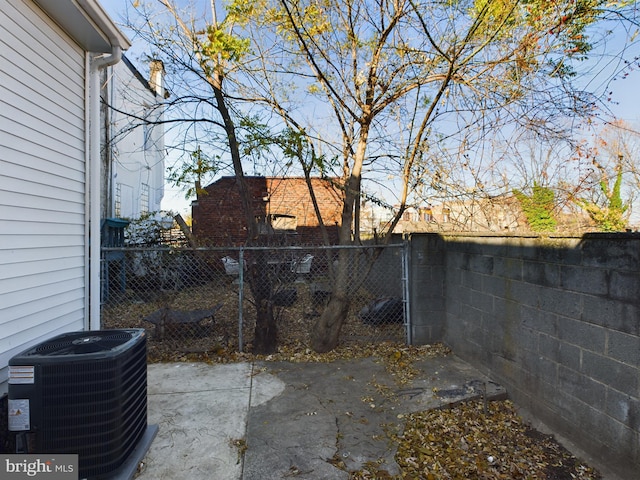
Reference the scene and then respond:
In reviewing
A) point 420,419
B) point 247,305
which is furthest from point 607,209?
point 247,305

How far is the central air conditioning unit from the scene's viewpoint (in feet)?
6.55

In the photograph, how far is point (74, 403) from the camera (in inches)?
80.7

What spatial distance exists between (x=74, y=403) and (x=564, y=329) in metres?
3.36

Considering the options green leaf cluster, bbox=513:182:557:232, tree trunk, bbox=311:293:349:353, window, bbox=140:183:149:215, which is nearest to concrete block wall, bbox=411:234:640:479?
tree trunk, bbox=311:293:349:353

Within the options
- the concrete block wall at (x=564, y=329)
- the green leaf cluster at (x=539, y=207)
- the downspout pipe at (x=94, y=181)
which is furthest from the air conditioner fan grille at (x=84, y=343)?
the green leaf cluster at (x=539, y=207)

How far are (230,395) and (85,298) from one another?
163 centimetres

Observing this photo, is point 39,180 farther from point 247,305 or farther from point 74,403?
point 247,305

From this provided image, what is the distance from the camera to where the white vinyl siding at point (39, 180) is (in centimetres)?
241

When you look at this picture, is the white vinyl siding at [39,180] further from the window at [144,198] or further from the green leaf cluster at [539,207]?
the window at [144,198]

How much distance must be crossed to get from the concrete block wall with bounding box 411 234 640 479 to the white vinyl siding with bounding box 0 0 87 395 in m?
3.95

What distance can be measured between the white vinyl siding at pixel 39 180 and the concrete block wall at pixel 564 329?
13.0ft

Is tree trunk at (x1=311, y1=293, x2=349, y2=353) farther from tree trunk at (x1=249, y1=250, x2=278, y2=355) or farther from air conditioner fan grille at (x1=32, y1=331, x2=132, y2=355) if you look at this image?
air conditioner fan grille at (x1=32, y1=331, x2=132, y2=355)

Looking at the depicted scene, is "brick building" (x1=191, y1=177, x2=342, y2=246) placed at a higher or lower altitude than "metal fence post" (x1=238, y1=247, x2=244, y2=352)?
higher

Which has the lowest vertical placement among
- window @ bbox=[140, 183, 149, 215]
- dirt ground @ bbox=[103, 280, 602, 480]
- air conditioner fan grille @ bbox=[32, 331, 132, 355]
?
dirt ground @ bbox=[103, 280, 602, 480]
